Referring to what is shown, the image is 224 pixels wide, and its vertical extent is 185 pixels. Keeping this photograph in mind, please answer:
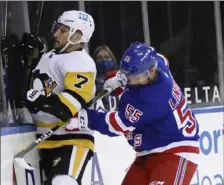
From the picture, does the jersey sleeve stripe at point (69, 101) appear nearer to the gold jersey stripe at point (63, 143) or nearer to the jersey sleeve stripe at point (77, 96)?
the jersey sleeve stripe at point (77, 96)

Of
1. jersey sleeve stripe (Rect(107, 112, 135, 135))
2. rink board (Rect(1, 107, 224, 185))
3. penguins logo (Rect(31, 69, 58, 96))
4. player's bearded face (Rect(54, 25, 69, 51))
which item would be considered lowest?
rink board (Rect(1, 107, 224, 185))

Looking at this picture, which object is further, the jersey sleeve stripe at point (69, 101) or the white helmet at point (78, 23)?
the white helmet at point (78, 23)

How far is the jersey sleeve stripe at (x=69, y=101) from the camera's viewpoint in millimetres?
3111

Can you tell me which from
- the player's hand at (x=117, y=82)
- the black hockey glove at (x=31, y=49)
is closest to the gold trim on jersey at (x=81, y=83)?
the player's hand at (x=117, y=82)

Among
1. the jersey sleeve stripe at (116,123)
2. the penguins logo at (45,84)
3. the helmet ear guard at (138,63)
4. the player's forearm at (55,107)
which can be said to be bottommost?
the jersey sleeve stripe at (116,123)

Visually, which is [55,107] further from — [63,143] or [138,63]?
[138,63]

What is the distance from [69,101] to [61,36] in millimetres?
329

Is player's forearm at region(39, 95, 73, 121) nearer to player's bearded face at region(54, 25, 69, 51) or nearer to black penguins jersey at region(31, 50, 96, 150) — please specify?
black penguins jersey at region(31, 50, 96, 150)

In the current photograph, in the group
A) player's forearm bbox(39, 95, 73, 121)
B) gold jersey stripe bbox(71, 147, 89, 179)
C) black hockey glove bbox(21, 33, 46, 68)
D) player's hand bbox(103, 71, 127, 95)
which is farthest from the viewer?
black hockey glove bbox(21, 33, 46, 68)

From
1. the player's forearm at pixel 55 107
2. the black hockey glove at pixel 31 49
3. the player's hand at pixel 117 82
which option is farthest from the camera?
the black hockey glove at pixel 31 49

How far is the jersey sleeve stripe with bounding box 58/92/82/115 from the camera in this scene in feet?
10.2

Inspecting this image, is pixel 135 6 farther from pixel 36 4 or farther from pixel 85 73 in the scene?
pixel 85 73

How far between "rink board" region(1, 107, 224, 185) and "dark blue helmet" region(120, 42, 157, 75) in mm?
537

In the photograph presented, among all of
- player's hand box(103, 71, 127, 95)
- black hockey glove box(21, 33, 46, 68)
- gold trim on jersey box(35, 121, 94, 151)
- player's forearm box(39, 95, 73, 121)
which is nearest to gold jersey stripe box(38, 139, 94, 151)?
gold trim on jersey box(35, 121, 94, 151)
